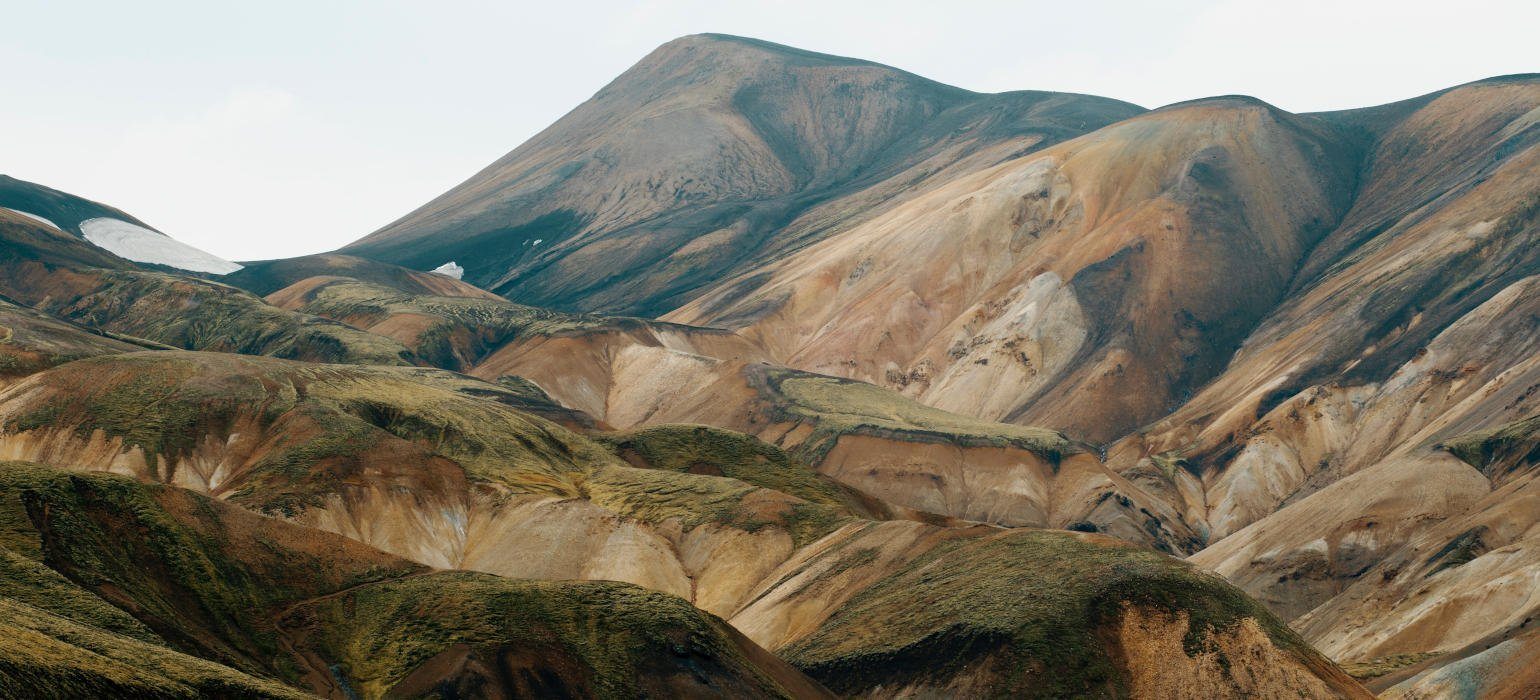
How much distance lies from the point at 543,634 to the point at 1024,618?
19943mm

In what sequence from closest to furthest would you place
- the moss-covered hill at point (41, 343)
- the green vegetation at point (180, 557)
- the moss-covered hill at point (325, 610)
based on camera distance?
the moss-covered hill at point (325, 610), the green vegetation at point (180, 557), the moss-covered hill at point (41, 343)

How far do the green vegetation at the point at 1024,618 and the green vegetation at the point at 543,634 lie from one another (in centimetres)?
888

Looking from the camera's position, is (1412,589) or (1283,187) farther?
(1283,187)

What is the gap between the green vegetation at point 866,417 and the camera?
430 feet

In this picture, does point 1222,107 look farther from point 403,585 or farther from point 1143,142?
point 403,585

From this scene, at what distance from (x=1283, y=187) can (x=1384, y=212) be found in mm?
14587

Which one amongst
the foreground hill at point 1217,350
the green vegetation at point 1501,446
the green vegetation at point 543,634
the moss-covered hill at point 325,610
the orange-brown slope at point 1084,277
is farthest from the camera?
the orange-brown slope at point 1084,277

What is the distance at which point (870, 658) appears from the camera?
204 feet

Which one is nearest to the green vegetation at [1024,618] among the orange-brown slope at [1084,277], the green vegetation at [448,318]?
the orange-brown slope at [1084,277]

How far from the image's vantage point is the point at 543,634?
173ft

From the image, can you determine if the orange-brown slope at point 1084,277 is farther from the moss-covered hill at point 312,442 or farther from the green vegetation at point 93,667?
the green vegetation at point 93,667

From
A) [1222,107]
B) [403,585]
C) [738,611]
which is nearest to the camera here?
[403,585]

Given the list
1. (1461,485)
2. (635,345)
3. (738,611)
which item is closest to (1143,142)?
(635,345)

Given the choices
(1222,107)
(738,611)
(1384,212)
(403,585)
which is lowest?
(738,611)
